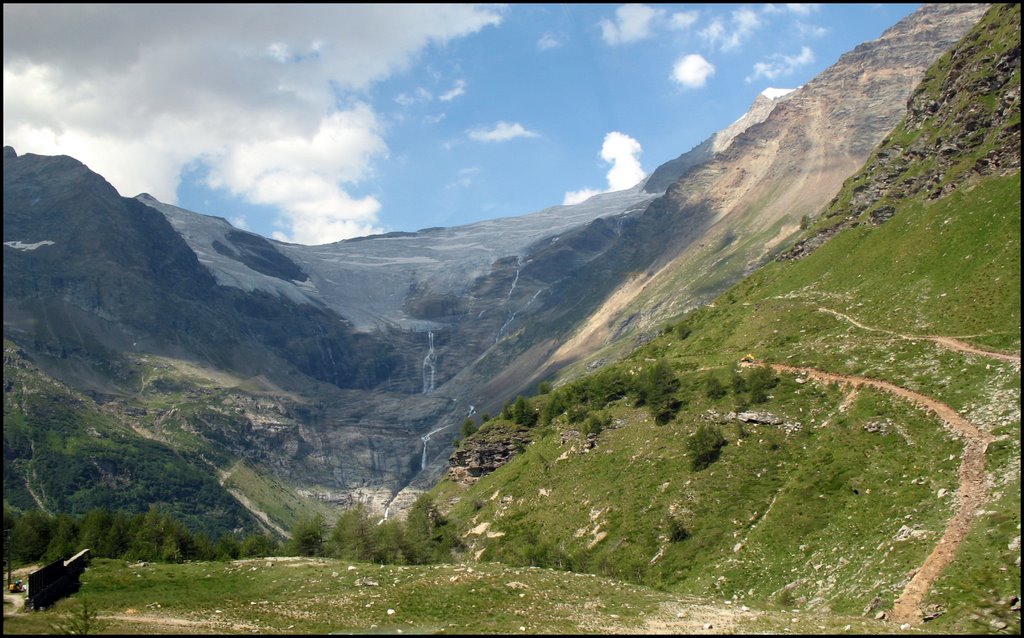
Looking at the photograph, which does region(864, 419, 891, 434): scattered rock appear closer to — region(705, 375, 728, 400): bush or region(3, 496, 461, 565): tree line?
region(705, 375, 728, 400): bush

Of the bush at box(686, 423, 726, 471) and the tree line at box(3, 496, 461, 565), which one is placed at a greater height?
the bush at box(686, 423, 726, 471)

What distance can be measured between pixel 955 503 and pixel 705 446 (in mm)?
33092

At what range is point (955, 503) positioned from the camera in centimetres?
5325

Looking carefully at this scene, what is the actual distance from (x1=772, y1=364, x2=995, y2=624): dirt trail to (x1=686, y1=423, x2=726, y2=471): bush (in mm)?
19311

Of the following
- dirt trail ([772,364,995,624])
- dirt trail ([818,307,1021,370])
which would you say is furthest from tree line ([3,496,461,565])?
dirt trail ([818,307,1021,370])

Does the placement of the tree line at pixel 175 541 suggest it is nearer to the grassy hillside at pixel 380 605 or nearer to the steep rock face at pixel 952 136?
the grassy hillside at pixel 380 605

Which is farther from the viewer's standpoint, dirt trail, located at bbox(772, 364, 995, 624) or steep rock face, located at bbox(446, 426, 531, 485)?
steep rock face, located at bbox(446, 426, 531, 485)

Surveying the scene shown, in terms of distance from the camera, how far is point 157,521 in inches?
3342

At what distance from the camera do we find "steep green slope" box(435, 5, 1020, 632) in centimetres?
5362

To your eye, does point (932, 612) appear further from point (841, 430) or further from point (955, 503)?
point (841, 430)

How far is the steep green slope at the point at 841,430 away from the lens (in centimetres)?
5362

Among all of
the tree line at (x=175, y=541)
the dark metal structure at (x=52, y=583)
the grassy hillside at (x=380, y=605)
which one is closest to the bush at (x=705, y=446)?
the tree line at (x=175, y=541)

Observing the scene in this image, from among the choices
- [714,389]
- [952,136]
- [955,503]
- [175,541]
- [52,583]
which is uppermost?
[952,136]

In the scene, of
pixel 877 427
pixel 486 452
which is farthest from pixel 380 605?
pixel 486 452
